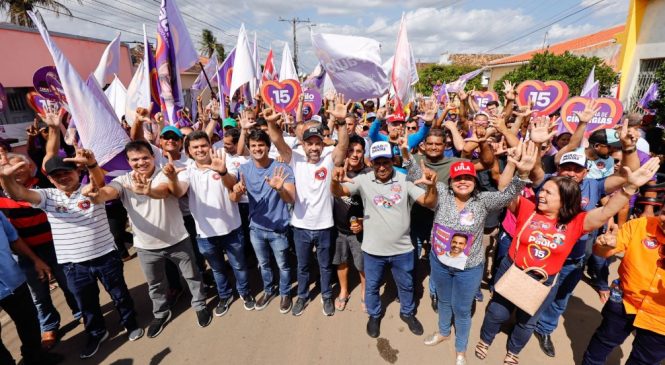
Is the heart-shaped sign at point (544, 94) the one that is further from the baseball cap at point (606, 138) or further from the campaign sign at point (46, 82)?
the campaign sign at point (46, 82)

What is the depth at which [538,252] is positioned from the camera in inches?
91.4

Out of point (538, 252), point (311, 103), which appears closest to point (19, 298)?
point (538, 252)

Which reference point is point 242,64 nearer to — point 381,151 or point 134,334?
point 381,151

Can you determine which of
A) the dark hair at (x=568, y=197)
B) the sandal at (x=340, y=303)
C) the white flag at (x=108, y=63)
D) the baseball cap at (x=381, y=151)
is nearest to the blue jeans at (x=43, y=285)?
the sandal at (x=340, y=303)

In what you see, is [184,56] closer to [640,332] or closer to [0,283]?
[0,283]

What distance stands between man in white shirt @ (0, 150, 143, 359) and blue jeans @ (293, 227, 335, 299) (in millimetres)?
1743

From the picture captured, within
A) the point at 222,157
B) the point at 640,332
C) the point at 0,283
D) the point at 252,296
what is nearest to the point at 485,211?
the point at 640,332

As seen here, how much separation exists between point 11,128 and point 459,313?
12.0 metres

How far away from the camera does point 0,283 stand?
2363 mm

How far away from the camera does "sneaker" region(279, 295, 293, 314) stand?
3.45m

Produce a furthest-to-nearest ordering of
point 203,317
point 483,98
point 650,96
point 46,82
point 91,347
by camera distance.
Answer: point 650,96, point 483,98, point 46,82, point 203,317, point 91,347

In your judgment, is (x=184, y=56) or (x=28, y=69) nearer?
(x=184, y=56)

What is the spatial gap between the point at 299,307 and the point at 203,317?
1026mm

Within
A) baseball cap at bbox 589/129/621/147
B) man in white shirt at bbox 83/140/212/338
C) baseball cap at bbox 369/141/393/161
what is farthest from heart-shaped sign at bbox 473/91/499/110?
man in white shirt at bbox 83/140/212/338
